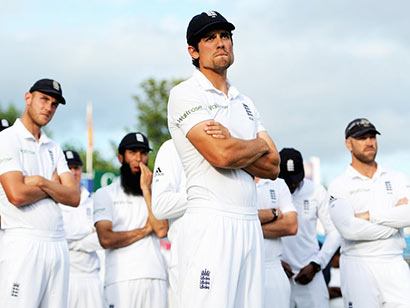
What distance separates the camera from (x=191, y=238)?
4.13 meters

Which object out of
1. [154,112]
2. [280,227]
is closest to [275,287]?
[280,227]

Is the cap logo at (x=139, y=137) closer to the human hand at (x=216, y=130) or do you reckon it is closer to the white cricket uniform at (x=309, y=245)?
the white cricket uniform at (x=309, y=245)

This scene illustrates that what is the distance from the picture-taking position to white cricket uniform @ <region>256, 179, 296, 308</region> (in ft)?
21.7

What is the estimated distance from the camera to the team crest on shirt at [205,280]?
3.98 metres

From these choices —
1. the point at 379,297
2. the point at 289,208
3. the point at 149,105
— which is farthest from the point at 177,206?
the point at 149,105

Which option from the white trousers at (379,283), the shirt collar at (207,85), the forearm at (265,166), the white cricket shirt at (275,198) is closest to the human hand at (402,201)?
the white trousers at (379,283)

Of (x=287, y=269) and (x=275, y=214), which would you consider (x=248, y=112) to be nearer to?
(x=275, y=214)

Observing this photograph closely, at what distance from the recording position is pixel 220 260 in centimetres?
400

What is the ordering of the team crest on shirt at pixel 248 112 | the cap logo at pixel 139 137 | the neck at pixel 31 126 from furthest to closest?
the cap logo at pixel 139 137 → the neck at pixel 31 126 → the team crest on shirt at pixel 248 112

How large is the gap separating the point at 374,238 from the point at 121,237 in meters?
2.68

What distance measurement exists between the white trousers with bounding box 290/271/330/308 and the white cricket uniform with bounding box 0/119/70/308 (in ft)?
9.50

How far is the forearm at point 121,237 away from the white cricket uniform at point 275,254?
131cm

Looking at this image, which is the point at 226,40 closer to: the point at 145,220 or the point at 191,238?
the point at 191,238

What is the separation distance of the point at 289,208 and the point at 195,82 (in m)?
2.92
